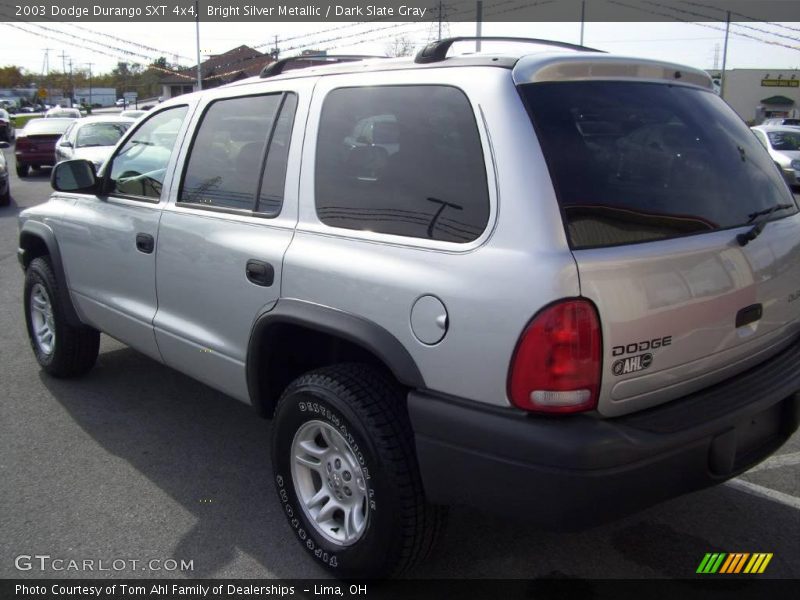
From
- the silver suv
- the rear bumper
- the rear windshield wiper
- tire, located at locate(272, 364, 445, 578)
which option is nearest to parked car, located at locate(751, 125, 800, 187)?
the rear windshield wiper

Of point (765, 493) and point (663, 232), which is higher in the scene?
point (663, 232)

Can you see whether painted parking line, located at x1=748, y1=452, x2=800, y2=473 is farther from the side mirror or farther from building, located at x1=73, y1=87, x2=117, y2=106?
building, located at x1=73, y1=87, x2=117, y2=106

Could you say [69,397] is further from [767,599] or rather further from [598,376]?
[767,599]

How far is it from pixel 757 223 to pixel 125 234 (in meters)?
3.09

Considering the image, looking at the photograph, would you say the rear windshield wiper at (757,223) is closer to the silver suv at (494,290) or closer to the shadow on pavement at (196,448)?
the silver suv at (494,290)

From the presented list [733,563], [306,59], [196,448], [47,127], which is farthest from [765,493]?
[47,127]

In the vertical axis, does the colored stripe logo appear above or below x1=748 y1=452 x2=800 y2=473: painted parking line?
below

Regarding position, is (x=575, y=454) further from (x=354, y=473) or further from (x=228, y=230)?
(x=228, y=230)

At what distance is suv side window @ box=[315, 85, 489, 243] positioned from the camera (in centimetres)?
247

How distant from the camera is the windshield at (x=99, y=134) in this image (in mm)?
15688

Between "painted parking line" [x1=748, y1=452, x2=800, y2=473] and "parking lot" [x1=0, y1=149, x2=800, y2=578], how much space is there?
0.04 feet

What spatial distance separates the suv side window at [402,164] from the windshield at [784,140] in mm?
16633

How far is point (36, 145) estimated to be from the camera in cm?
2003
